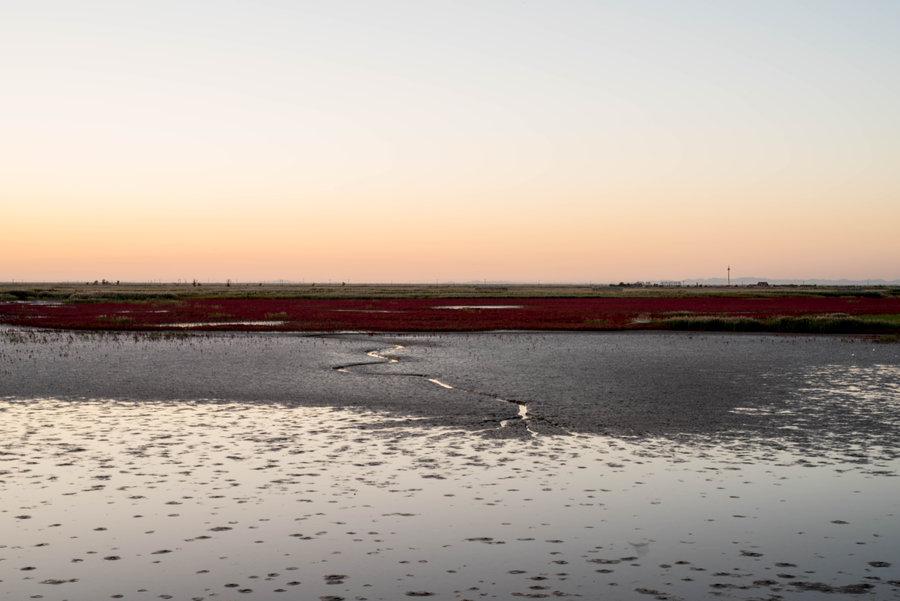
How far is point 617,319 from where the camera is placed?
60469 millimetres

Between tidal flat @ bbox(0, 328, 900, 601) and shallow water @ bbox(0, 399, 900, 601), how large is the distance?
44mm

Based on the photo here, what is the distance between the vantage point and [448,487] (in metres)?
13.2

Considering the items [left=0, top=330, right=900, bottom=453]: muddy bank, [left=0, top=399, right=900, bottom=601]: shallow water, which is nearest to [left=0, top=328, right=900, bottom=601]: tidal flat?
[left=0, top=399, right=900, bottom=601]: shallow water

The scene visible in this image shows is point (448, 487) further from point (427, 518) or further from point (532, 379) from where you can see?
point (532, 379)

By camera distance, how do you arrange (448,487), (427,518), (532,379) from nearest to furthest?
(427,518) < (448,487) < (532,379)

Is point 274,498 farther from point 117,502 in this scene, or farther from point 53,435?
point 53,435

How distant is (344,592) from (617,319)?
5332cm

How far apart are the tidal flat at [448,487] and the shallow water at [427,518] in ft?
0.14

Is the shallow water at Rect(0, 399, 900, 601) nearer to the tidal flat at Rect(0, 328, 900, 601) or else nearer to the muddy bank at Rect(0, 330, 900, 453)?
the tidal flat at Rect(0, 328, 900, 601)

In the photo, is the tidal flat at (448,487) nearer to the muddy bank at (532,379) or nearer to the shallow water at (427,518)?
the shallow water at (427,518)

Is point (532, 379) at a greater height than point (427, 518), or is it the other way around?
point (532, 379)

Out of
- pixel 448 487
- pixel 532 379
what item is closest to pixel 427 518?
pixel 448 487

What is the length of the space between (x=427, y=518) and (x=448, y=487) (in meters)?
1.69

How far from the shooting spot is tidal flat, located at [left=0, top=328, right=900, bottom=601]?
9.34 meters
